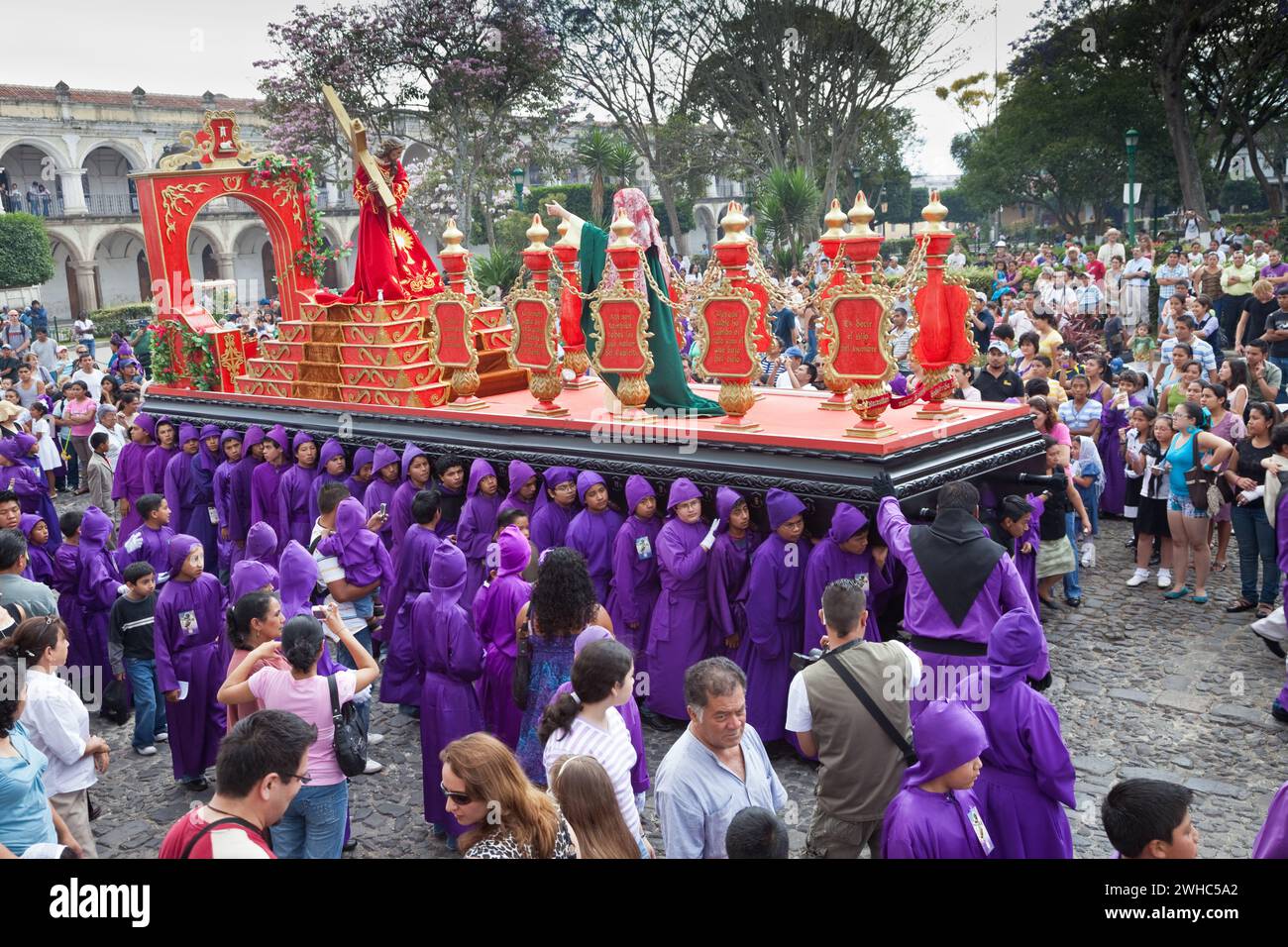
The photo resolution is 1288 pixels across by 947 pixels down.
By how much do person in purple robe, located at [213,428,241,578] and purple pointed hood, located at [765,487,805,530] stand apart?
19.2 feet

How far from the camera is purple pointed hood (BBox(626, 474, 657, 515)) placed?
761 centimetres

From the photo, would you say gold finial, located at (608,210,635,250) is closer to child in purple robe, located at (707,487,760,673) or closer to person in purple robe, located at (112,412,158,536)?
child in purple robe, located at (707,487,760,673)

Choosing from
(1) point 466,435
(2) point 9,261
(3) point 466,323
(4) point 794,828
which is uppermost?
(2) point 9,261

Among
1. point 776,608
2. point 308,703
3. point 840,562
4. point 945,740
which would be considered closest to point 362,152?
point 776,608

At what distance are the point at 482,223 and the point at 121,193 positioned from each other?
45.5 ft

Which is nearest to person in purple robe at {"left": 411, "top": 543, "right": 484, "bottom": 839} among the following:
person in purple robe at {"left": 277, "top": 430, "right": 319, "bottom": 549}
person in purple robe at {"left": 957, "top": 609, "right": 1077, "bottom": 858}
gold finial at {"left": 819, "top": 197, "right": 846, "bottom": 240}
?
person in purple robe at {"left": 957, "top": 609, "right": 1077, "bottom": 858}

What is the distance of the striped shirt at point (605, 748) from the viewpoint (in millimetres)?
4160

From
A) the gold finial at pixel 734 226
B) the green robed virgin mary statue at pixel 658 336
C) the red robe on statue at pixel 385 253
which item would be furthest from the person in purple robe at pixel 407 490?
the gold finial at pixel 734 226

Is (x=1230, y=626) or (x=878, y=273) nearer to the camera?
(x=878, y=273)

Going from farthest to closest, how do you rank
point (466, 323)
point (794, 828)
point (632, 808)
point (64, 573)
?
point (466, 323) → point (64, 573) → point (794, 828) → point (632, 808)

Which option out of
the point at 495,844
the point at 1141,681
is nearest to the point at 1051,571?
the point at 1141,681

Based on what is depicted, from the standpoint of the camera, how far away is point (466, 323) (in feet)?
33.4
